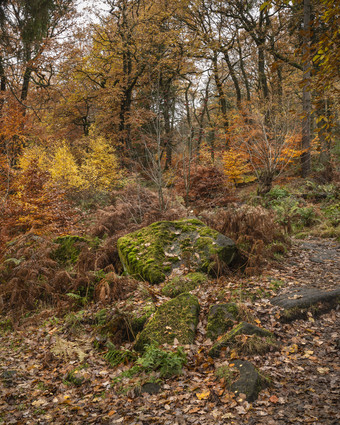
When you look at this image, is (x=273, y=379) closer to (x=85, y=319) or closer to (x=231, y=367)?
(x=231, y=367)

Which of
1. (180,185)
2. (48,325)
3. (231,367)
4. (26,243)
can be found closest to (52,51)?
(180,185)

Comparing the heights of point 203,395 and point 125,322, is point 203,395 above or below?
below

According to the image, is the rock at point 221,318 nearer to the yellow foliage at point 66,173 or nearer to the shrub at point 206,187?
the shrub at point 206,187

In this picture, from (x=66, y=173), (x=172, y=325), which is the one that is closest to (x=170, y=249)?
(x=172, y=325)

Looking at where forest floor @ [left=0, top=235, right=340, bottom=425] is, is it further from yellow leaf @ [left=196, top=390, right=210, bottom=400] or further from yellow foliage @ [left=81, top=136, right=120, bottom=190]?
yellow foliage @ [left=81, top=136, right=120, bottom=190]

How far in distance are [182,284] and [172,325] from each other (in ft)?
3.97

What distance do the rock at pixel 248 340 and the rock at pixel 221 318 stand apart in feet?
0.72

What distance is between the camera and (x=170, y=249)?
6109 mm

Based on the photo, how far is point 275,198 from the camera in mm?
10531

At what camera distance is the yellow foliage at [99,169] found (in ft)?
41.8

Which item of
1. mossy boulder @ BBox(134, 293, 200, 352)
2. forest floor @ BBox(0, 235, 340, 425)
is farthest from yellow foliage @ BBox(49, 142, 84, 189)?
mossy boulder @ BBox(134, 293, 200, 352)

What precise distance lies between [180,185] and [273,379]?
984 cm

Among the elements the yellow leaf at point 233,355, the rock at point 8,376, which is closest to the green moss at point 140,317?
the yellow leaf at point 233,355

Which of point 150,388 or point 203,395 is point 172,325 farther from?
point 203,395
